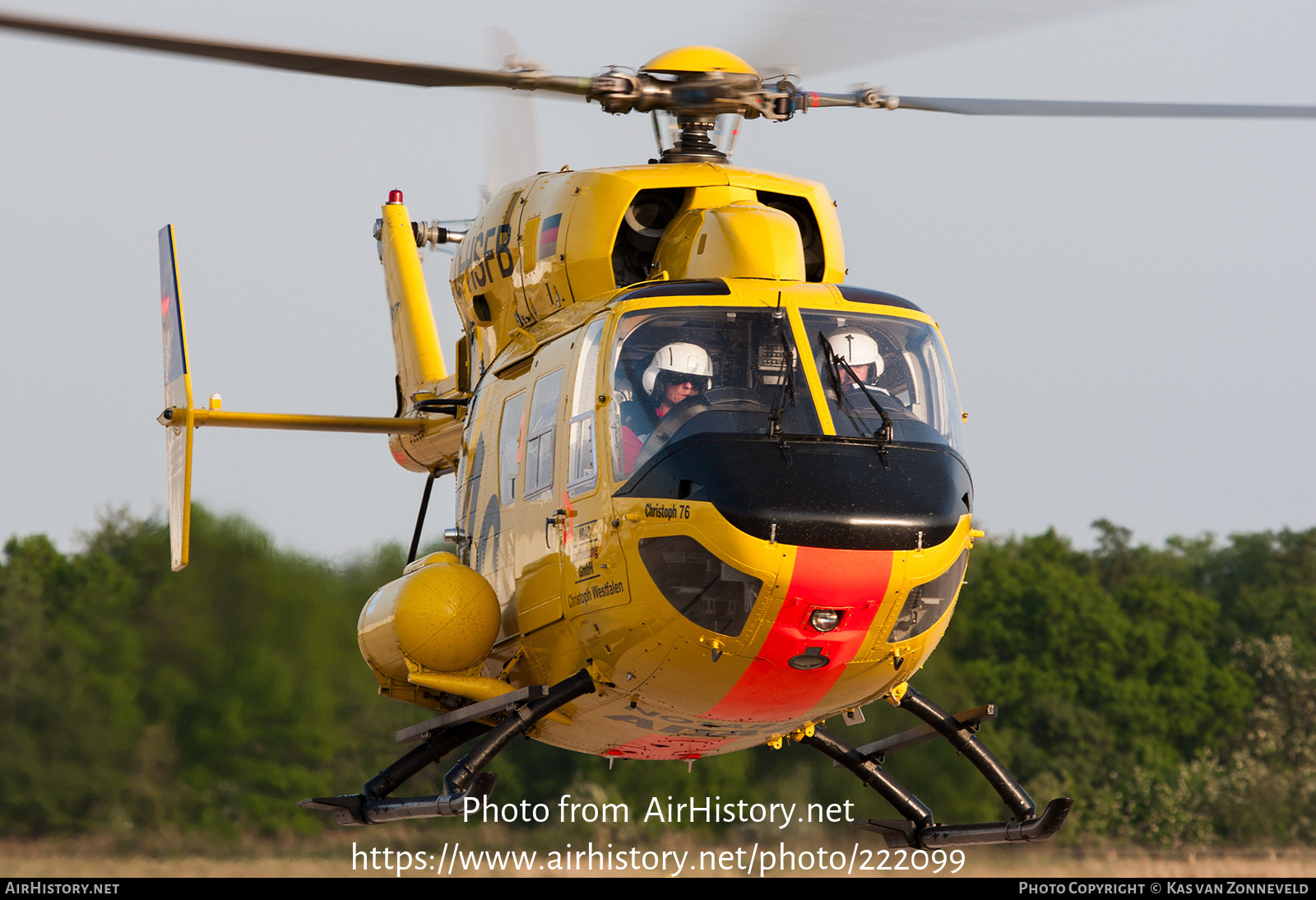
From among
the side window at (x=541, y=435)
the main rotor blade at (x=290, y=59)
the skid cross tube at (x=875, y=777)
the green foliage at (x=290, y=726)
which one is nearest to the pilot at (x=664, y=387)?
the side window at (x=541, y=435)

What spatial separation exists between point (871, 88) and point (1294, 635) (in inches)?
1121

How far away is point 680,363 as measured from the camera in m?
6.98

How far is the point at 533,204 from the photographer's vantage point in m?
8.94

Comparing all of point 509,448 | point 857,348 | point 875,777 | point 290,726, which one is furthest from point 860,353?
point 290,726

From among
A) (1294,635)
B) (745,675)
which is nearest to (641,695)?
(745,675)

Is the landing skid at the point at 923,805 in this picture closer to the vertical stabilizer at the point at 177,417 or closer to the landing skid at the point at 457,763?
the landing skid at the point at 457,763

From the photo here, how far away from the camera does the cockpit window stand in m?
6.78

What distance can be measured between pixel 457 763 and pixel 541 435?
168 cm

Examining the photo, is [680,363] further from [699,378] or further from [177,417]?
[177,417]

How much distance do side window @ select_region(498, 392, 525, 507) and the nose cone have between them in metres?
1.52

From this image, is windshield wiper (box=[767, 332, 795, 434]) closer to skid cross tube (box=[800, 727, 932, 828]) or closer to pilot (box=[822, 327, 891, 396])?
pilot (box=[822, 327, 891, 396])

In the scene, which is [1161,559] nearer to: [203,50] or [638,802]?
[638,802]

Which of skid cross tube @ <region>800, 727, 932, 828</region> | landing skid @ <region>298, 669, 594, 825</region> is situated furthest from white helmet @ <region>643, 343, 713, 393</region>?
skid cross tube @ <region>800, 727, 932, 828</region>

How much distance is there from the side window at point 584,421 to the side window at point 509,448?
0.78 meters
